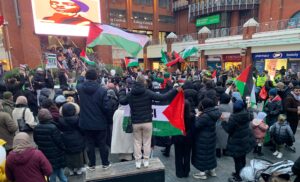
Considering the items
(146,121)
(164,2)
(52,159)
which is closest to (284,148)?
(146,121)

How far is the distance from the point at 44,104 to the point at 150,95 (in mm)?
2571

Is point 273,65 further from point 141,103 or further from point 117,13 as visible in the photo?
point 117,13

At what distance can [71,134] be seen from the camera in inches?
165

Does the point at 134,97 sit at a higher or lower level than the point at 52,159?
higher

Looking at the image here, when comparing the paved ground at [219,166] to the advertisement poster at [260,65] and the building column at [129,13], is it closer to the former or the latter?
the advertisement poster at [260,65]

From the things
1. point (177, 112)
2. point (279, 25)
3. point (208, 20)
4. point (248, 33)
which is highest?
point (208, 20)

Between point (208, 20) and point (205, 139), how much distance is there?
89.8 ft

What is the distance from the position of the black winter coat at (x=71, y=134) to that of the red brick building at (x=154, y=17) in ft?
68.4

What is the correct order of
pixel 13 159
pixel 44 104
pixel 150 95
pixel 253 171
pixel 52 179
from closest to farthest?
1. pixel 13 159
2. pixel 150 95
3. pixel 253 171
4. pixel 52 179
5. pixel 44 104

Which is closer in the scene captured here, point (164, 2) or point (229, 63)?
point (229, 63)

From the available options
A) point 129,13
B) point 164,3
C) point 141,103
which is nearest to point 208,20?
point 164,3

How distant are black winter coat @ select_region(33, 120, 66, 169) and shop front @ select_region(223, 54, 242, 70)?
19489 millimetres

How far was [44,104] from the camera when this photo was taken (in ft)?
14.8

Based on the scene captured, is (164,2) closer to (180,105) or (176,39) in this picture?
(176,39)
